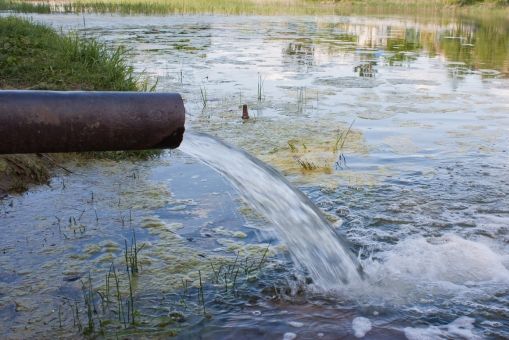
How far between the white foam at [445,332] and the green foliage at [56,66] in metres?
4.80

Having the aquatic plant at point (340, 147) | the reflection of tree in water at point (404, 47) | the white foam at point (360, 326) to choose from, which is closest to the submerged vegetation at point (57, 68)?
the aquatic plant at point (340, 147)

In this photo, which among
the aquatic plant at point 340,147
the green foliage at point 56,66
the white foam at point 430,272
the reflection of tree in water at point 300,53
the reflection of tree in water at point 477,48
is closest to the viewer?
the white foam at point 430,272

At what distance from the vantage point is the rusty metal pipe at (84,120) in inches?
64.4

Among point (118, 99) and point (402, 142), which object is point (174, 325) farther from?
point (402, 142)

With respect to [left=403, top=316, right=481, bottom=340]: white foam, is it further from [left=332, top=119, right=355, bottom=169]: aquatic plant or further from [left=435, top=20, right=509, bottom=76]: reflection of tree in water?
[left=435, top=20, right=509, bottom=76]: reflection of tree in water

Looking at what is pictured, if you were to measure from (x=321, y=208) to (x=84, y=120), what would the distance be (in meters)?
3.01

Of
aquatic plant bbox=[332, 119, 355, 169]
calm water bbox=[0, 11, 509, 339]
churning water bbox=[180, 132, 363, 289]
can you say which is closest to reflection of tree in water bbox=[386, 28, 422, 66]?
calm water bbox=[0, 11, 509, 339]

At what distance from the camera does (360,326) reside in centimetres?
284

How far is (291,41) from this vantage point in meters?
17.1

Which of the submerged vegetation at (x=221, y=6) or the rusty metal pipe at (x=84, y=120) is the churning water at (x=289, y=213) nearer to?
the rusty metal pipe at (x=84, y=120)

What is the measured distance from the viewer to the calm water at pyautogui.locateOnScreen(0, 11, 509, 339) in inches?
116

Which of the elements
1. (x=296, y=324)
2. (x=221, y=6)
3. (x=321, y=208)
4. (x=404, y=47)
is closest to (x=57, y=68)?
(x=321, y=208)

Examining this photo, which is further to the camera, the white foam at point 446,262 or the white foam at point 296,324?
the white foam at point 446,262

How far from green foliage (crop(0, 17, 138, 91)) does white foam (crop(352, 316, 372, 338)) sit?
456 centimetres
